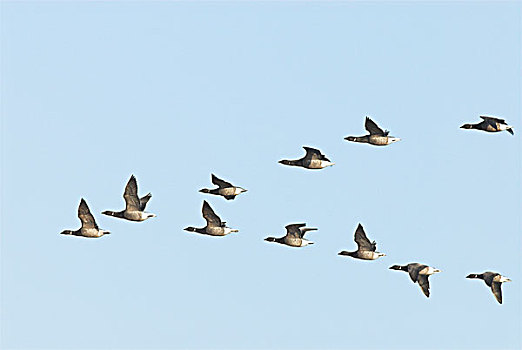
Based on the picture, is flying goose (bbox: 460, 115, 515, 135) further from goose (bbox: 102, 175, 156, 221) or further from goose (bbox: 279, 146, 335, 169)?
goose (bbox: 102, 175, 156, 221)

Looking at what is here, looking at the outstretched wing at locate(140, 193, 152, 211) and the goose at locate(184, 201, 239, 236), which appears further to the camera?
the outstretched wing at locate(140, 193, 152, 211)

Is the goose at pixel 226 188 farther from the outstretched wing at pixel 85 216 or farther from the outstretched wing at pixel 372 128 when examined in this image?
the outstretched wing at pixel 372 128

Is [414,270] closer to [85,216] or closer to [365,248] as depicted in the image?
[365,248]

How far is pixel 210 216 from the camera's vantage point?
11700 cm

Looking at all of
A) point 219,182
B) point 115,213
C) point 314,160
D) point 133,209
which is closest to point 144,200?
point 115,213

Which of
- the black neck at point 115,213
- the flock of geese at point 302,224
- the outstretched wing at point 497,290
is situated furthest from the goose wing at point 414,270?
the black neck at point 115,213

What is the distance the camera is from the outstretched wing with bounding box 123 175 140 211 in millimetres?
114312

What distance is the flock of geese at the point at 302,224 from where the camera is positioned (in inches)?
4503

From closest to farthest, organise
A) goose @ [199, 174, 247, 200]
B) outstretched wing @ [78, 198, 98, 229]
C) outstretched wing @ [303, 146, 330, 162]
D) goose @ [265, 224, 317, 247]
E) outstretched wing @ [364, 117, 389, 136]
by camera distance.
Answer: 1. outstretched wing @ [364, 117, 389, 136]
2. outstretched wing @ [303, 146, 330, 162]
3. outstretched wing @ [78, 198, 98, 229]
4. goose @ [199, 174, 247, 200]
5. goose @ [265, 224, 317, 247]

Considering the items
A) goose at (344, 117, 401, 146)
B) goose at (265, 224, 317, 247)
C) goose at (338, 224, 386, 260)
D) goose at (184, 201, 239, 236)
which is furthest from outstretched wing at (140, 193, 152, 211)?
goose at (344, 117, 401, 146)

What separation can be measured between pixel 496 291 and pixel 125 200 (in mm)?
20717

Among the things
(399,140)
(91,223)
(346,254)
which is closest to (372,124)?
(399,140)

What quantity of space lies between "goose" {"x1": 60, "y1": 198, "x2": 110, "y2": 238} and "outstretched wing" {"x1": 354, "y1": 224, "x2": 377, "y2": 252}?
44.9 feet

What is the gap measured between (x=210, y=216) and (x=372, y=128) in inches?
409
